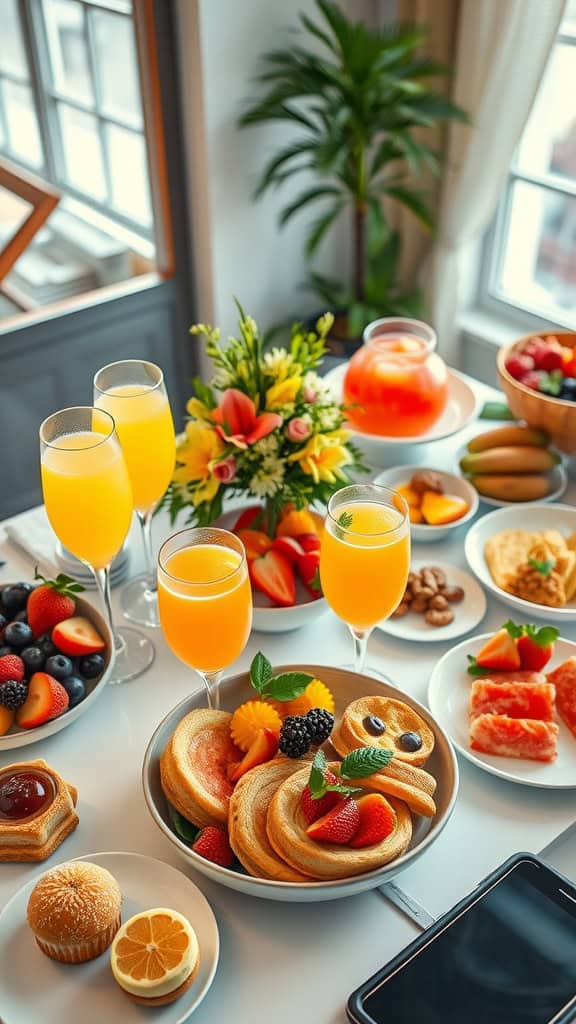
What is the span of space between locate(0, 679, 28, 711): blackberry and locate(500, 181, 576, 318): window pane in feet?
7.40

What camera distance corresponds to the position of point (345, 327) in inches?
115

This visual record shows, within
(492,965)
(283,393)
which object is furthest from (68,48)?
(492,965)

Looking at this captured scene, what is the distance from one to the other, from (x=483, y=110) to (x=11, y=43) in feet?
4.20

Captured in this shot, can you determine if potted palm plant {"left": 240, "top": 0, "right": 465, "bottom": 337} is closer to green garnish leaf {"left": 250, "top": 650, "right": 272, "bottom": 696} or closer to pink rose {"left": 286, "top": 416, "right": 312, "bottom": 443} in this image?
pink rose {"left": 286, "top": 416, "right": 312, "bottom": 443}

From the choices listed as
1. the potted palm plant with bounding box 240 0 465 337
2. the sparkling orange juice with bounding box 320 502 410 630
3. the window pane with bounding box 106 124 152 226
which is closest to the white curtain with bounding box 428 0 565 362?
the potted palm plant with bounding box 240 0 465 337

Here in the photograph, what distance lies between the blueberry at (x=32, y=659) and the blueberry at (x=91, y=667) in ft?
0.18

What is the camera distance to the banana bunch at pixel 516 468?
1589 mm

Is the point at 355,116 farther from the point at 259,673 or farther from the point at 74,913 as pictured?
the point at 74,913

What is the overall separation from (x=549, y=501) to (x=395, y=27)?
5.31ft

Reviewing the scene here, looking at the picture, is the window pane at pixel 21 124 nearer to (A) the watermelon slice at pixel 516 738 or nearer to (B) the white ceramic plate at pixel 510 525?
(B) the white ceramic plate at pixel 510 525

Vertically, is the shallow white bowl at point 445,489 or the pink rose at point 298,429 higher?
the pink rose at point 298,429

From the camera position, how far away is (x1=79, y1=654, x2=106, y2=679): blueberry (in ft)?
3.99

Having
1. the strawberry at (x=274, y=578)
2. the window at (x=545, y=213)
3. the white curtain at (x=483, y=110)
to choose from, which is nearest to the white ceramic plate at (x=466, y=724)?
the strawberry at (x=274, y=578)

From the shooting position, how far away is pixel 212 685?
3.69ft
